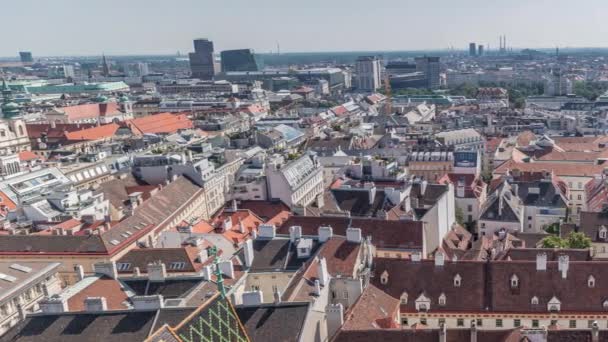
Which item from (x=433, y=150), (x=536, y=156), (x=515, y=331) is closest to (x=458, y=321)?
(x=515, y=331)

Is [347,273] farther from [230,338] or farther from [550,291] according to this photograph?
[230,338]

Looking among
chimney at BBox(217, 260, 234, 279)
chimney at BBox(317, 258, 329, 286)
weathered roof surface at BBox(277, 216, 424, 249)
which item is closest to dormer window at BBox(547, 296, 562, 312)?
weathered roof surface at BBox(277, 216, 424, 249)

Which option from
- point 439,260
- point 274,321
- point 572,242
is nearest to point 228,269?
point 274,321

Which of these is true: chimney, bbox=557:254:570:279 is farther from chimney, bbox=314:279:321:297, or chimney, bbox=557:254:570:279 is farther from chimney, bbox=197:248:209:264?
chimney, bbox=197:248:209:264

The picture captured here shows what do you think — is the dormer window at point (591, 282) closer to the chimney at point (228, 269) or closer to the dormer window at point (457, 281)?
the dormer window at point (457, 281)

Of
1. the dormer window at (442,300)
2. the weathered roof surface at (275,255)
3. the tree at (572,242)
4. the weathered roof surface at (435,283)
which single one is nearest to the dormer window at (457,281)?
the weathered roof surface at (435,283)

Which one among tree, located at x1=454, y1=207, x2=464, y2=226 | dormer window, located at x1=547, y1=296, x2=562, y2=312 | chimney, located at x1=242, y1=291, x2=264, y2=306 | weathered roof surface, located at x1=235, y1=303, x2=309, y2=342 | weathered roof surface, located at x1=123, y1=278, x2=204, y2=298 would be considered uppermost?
chimney, located at x1=242, y1=291, x2=264, y2=306
